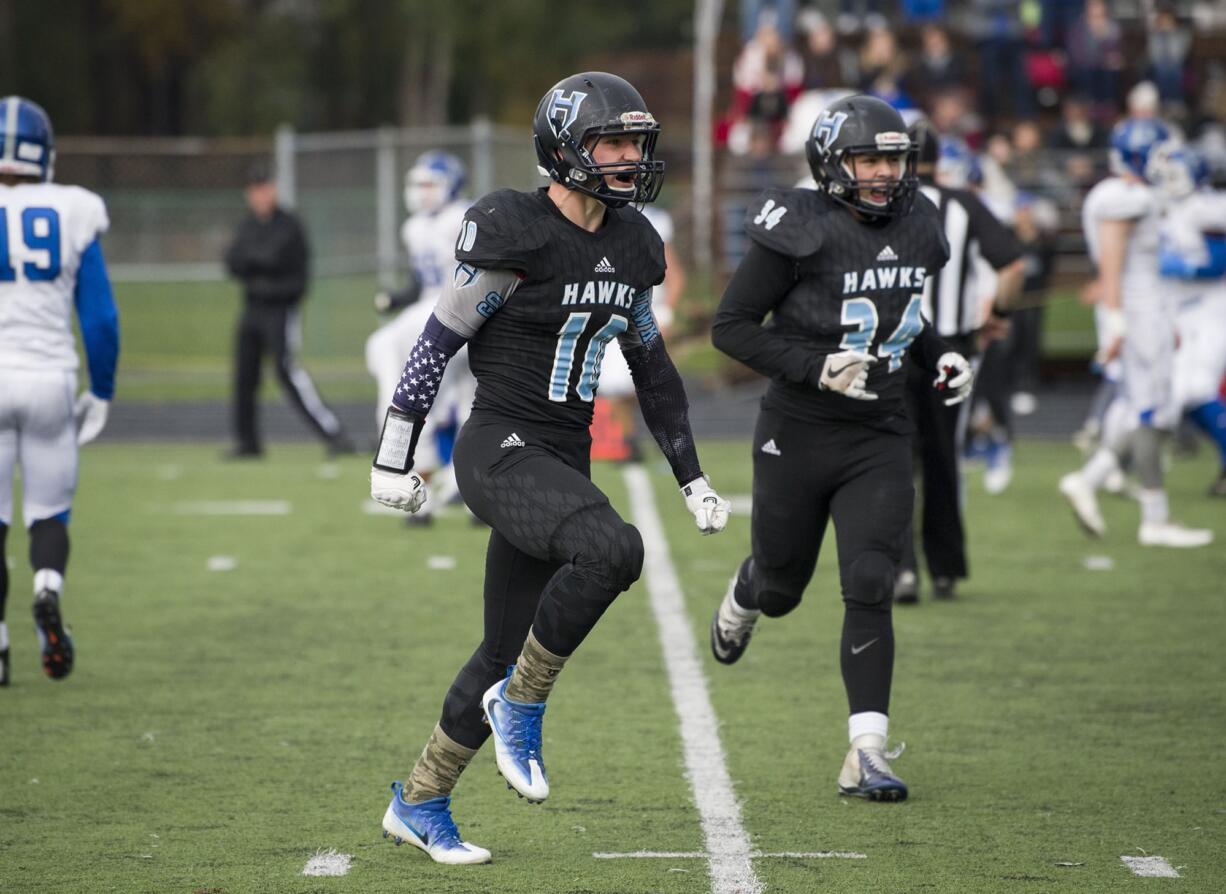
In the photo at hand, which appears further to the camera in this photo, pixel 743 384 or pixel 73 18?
pixel 73 18

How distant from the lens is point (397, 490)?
4.40m

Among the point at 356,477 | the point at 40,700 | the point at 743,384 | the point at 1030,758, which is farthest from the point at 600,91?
the point at 743,384

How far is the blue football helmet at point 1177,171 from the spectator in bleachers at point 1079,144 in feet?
33.5

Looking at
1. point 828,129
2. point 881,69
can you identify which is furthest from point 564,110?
point 881,69

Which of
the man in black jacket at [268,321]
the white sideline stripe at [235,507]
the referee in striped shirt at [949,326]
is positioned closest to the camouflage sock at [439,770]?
the referee in striped shirt at [949,326]

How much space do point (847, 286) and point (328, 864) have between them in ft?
6.99

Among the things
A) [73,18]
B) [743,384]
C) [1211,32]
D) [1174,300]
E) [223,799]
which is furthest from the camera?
[73,18]

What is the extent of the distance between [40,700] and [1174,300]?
19.4 ft

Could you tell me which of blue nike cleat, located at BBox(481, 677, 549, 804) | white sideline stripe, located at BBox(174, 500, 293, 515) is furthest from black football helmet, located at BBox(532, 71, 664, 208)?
white sideline stripe, located at BBox(174, 500, 293, 515)

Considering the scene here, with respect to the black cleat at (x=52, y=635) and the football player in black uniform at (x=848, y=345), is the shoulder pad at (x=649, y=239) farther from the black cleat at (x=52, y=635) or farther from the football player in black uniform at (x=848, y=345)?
the black cleat at (x=52, y=635)

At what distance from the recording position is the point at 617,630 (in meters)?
7.66

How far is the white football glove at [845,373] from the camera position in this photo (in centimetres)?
520

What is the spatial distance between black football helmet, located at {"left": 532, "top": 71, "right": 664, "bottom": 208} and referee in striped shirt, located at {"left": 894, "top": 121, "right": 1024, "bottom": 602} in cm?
316

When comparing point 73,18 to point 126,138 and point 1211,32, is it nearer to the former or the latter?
point 126,138
